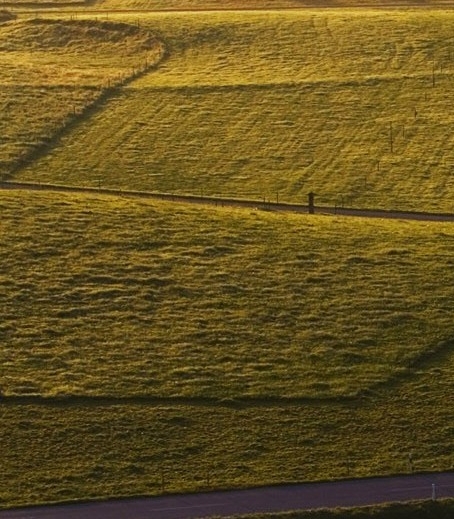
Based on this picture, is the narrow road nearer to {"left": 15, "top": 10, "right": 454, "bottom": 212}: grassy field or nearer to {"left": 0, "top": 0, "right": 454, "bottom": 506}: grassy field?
{"left": 15, "top": 10, "right": 454, "bottom": 212}: grassy field

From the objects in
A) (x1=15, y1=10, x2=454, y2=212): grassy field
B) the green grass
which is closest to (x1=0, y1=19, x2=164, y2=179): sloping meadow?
(x1=15, y1=10, x2=454, y2=212): grassy field

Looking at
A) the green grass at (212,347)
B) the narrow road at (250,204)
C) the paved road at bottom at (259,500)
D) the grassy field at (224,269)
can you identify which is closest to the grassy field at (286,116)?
the grassy field at (224,269)

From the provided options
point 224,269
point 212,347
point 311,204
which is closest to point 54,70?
point 311,204

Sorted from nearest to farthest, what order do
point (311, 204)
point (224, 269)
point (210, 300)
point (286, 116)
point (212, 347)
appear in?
point (212, 347) < point (210, 300) < point (224, 269) < point (311, 204) < point (286, 116)

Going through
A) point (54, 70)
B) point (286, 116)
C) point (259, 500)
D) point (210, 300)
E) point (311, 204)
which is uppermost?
point (259, 500)

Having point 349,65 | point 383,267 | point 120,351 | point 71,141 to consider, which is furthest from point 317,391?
point 349,65

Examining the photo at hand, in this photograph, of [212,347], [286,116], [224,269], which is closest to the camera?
[212,347]

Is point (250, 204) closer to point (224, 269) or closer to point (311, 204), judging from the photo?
point (311, 204)
